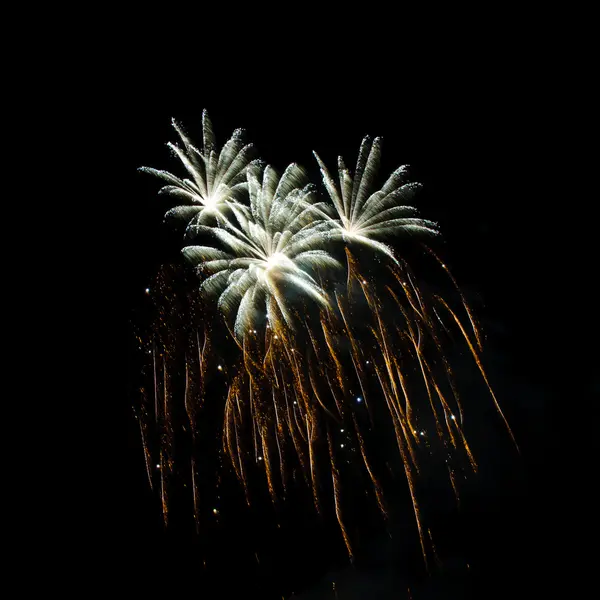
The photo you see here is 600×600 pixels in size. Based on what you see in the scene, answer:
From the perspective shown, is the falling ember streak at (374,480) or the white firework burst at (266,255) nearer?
the white firework burst at (266,255)

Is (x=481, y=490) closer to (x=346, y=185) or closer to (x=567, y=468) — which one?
(x=567, y=468)

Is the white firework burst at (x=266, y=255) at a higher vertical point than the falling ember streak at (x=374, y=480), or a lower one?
higher

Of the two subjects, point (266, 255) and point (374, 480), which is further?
point (374, 480)

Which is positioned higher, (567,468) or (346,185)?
(346,185)

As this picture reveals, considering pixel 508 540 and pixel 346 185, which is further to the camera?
pixel 508 540

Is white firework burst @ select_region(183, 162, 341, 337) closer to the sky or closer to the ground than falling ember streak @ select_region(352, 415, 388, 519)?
closer to the sky

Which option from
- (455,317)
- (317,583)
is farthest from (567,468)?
(455,317)

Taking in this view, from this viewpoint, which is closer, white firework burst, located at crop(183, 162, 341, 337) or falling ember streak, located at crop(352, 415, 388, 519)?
white firework burst, located at crop(183, 162, 341, 337)

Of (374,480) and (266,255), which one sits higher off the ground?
(266,255)
